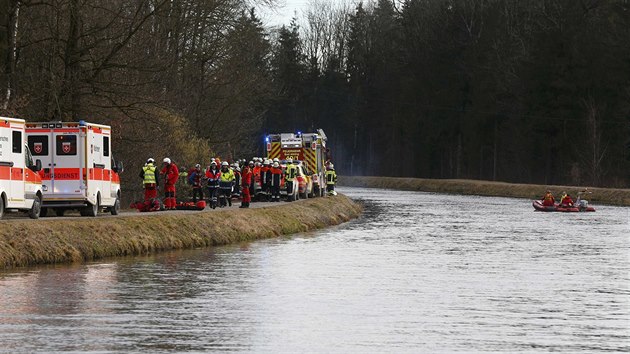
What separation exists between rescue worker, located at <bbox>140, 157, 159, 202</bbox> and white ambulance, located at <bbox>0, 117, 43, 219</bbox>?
18.3 ft

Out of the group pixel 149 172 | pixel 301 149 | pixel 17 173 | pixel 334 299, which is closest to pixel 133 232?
pixel 17 173

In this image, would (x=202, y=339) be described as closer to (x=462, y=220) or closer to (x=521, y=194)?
(x=462, y=220)

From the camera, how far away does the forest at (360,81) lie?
43281mm

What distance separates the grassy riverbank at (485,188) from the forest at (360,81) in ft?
14.7

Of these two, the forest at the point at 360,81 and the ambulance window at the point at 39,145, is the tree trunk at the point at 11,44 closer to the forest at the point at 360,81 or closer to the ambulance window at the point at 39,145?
the forest at the point at 360,81

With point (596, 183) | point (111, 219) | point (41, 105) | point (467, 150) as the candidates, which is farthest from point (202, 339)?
point (467, 150)


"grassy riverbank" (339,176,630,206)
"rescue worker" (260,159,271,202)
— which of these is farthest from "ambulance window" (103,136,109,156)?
"grassy riverbank" (339,176,630,206)

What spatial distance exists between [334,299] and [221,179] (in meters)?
22.7

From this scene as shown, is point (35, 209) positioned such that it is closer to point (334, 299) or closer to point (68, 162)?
point (68, 162)

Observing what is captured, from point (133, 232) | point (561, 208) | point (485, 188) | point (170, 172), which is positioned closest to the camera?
point (133, 232)

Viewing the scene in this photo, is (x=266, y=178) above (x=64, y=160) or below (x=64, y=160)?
below

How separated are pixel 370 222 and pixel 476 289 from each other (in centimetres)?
2689

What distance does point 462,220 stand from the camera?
53344 millimetres

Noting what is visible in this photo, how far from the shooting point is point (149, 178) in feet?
129
